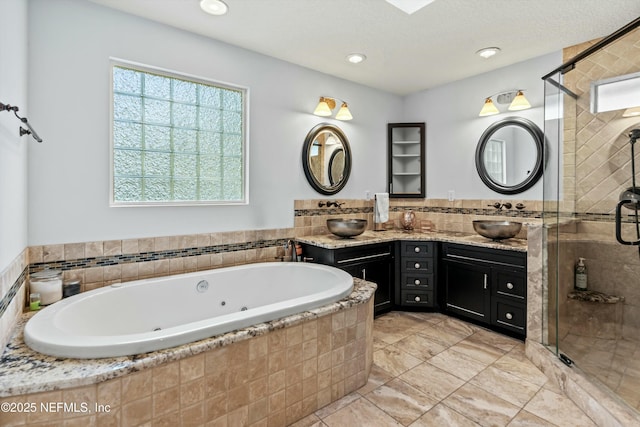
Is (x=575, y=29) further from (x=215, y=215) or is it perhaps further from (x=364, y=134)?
(x=215, y=215)

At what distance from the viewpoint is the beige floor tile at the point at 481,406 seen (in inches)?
70.2

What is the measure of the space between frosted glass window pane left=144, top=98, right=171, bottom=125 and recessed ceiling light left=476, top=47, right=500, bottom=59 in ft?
9.19

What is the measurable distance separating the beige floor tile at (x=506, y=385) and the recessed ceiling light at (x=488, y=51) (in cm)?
269

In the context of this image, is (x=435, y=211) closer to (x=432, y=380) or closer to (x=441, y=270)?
(x=441, y=270)

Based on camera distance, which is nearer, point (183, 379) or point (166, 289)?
point (183, 379)

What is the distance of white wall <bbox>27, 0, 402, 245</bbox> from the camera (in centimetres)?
207

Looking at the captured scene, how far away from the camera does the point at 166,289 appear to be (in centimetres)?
230

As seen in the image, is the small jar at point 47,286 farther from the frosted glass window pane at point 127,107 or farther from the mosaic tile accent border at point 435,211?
the mosaic tile accent border at point 435,211

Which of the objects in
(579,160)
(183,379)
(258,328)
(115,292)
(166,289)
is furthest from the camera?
(579,160)

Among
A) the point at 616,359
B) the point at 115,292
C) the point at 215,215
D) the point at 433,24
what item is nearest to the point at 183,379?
the point at 115,292

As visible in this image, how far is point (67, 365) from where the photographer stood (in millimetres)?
1245

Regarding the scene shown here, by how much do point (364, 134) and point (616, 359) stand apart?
3.00 metres

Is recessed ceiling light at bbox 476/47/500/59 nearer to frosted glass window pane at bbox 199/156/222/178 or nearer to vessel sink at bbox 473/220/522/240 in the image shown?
vessel sink at bbox 473/220/522/240

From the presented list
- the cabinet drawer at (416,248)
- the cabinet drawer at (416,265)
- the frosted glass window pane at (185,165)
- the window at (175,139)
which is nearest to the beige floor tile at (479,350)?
the cabinet drawer at (416,265)
